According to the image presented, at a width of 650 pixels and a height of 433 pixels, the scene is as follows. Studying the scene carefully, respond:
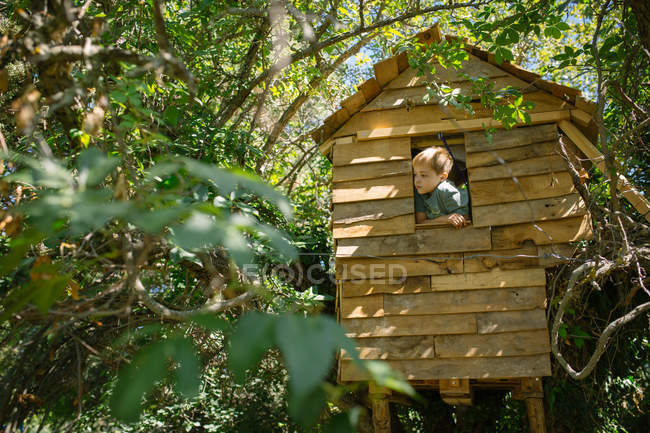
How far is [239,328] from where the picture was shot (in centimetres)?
89

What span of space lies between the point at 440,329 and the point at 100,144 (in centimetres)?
273

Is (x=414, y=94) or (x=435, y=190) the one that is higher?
(x=414, y=94)

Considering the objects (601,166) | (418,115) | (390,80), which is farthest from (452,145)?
(601,166)

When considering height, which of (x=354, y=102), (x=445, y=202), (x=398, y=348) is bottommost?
(x=398, y=348)

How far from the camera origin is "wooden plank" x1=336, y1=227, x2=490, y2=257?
4.00 meters

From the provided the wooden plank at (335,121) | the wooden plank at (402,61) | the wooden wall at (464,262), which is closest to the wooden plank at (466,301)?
the wooden wall at (464,262)

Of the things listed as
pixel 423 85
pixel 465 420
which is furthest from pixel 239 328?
pixel 465 420

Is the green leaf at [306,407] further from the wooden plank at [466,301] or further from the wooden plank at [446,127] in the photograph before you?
the wooden plank at [446,127]

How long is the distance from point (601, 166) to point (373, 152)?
5.90 ft

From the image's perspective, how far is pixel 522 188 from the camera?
401 centimetres

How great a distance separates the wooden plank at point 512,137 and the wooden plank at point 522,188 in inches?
11.6

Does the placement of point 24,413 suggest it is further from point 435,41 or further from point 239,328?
point 435,41

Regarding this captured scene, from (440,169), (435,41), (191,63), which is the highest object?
(191,63)

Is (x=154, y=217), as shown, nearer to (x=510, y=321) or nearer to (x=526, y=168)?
(x=510, y=321)
